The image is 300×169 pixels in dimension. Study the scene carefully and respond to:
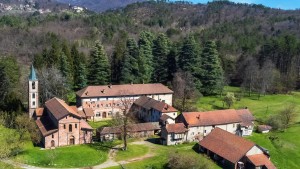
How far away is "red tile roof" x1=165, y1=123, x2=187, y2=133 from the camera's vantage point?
191ft

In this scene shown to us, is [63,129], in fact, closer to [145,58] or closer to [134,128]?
[134,128]

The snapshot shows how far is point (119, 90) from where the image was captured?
242 feet

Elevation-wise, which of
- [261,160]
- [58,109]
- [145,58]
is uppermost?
[145,58]

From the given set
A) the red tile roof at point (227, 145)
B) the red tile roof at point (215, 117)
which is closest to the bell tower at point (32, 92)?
the red tile roof at point (215, 117)

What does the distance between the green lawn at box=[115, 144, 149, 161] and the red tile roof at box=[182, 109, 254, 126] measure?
9260 millimetres

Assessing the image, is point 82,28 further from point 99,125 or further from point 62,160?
point 62,160

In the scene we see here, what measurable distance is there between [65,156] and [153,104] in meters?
21.7

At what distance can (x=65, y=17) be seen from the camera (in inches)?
6240

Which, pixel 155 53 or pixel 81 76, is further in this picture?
pixel 155 53

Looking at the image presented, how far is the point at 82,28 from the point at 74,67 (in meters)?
58.2

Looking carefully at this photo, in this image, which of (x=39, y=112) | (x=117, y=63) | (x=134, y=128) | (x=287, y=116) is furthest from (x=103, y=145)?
(x=117, y=63)

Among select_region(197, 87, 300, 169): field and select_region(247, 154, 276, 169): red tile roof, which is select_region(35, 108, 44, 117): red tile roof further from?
select_region(247, 154, 276, 169): red tile roof

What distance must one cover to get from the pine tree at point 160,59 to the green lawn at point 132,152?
3537cm

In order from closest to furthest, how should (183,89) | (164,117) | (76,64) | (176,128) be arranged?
(176,128)
(164,117)
(183,89)
(76,64)
